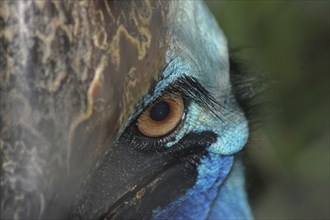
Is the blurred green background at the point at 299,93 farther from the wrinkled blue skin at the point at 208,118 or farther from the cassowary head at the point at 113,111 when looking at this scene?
the cassowary head at the point at 113,111

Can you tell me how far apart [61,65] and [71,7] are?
0.09 metres

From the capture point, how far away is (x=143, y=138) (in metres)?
1.74

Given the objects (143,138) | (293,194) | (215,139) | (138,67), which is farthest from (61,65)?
(293,194)

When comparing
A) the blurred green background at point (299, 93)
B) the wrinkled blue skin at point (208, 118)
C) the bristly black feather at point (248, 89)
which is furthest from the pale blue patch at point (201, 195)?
the blurred green background at point (299, 93)

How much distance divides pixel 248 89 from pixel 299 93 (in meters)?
1.36

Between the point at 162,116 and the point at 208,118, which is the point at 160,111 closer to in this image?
the point at 162,116

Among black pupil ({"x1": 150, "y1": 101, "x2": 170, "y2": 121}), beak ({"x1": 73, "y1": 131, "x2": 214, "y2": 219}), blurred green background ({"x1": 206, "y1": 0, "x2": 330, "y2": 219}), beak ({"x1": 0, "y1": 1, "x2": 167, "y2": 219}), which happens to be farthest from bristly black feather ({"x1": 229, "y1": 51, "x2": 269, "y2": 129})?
blurred green background ({"x1": 206, "y1": 0, "x2": 330, "y2": 219})

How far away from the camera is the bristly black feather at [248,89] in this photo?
81.3 inches

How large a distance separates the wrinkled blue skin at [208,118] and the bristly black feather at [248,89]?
30 millimetres

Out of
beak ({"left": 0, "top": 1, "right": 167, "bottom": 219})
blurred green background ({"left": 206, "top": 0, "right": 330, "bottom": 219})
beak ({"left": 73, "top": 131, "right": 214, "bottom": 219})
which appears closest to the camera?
beak ({"left": 0, "top": 1, "right": 167, "bottom": 219})

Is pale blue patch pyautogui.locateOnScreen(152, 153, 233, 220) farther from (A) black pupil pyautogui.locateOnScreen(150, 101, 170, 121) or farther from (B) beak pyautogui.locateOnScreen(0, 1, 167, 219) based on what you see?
(B) beak pyautogui.locateOnScreen(0, 1, 167, 219)

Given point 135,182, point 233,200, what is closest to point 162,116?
point 135,182

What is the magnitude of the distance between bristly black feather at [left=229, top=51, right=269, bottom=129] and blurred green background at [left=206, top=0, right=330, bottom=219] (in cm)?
118

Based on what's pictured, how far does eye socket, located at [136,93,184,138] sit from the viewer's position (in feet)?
5.56
